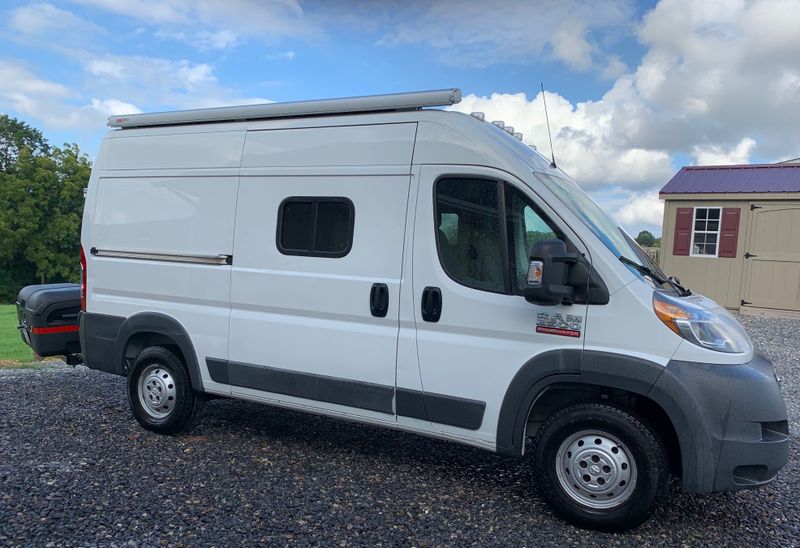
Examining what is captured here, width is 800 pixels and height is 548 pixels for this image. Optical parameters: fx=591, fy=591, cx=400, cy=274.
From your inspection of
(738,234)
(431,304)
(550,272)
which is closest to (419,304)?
(431,304)

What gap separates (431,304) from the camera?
3826 mm

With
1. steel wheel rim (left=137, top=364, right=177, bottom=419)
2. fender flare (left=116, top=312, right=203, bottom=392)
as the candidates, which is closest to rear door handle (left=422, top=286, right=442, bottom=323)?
fender flare (left=116, top=312, right=203, bottom=392)

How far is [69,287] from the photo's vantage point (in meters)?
5.89

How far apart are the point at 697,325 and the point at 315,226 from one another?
8.31 feet

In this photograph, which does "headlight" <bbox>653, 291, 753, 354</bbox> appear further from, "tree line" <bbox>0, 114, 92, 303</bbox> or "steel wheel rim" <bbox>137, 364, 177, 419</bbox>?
"tree line" <bbox>0, 114, 92, 303</bbox>

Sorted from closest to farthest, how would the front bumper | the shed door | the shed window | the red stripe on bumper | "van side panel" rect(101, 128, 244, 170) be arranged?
the front bumper < "van side panel" rect(101, 128, 244, 170) < the red stripe on bumper < the shed door < the shed window

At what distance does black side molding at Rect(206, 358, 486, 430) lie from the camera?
379 cm

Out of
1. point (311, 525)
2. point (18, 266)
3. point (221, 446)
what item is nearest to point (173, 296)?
point (221, 446)

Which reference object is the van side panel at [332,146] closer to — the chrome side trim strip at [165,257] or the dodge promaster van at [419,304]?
the dodge promaster van at [419,304]

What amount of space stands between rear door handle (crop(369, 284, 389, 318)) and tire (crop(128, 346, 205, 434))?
75.4 inches

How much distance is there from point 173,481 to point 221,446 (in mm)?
724

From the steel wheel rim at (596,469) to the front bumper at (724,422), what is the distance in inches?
12.3

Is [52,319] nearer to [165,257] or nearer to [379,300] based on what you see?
[165,257]

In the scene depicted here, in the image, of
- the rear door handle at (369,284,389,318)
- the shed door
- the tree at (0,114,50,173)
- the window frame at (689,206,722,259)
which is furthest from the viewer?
the tree at (0,114,50,173)
